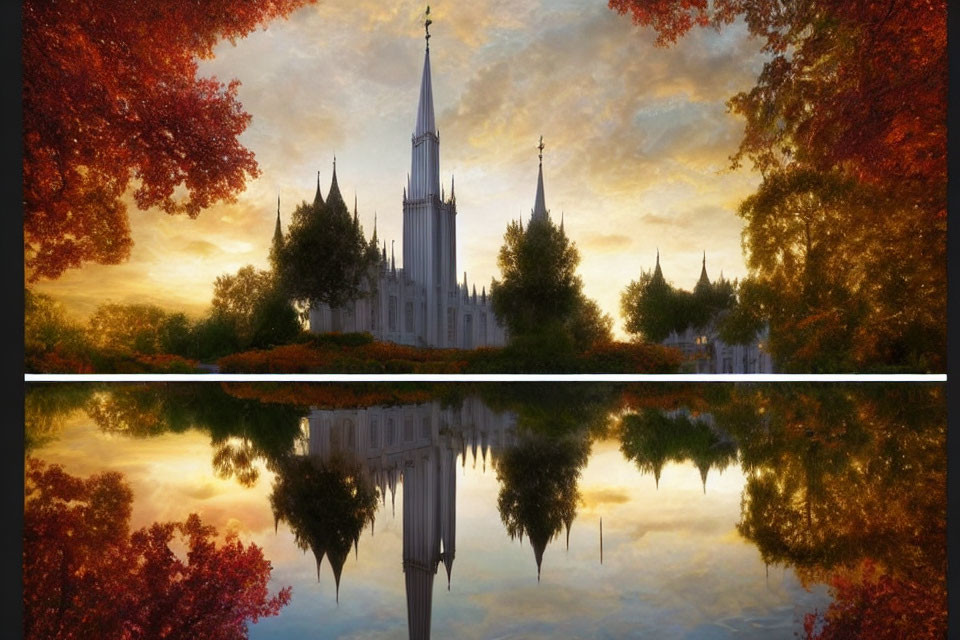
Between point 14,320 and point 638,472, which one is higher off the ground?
point 14,320

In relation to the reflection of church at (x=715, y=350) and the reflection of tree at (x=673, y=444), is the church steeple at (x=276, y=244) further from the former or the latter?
the reflection of tree at (x=673, y=444)

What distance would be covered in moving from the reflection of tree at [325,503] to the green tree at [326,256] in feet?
26.1

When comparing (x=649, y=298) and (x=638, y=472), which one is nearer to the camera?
(x=638, y=472)

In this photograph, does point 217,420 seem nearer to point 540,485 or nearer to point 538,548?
point 540,485

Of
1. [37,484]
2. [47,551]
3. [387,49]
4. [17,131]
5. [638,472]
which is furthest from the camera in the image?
[387,49]

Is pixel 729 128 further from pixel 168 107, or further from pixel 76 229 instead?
pixel 76 229

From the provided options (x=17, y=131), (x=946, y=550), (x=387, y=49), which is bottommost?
(x=946, y=550)

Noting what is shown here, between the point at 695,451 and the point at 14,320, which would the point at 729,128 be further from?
the point at 14,320

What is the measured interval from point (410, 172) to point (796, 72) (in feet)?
23.0

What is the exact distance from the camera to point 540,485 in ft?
11.0

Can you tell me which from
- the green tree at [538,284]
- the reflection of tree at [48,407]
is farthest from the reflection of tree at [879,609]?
the green tree at [538,284]

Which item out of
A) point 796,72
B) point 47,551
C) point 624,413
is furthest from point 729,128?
point 47,551

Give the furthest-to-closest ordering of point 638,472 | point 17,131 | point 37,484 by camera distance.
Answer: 1. point 17,131
2. point 638,472
3. point 37,484

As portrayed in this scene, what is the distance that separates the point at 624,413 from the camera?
6.54m
